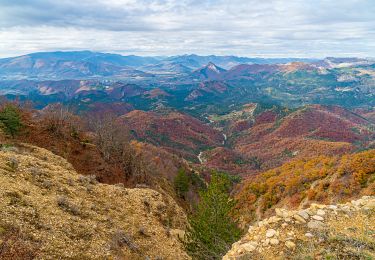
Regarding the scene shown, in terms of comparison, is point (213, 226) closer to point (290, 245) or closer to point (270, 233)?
point (270, 233)

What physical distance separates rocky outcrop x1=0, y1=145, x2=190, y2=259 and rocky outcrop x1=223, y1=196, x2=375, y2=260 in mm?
10171

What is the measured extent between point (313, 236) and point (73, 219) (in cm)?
1594

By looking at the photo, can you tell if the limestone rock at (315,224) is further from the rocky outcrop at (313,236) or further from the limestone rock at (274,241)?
the limestone rock at (274,241)

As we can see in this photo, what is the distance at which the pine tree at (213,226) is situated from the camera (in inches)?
825

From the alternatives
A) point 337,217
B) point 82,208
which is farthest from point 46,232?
point 337,217

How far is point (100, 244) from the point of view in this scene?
19.6m

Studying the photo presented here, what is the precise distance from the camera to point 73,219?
2098 cm

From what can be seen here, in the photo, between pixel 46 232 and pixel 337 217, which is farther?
pixel 46 232

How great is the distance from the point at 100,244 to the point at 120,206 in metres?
9.55

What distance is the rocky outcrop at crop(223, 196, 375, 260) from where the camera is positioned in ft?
40.1

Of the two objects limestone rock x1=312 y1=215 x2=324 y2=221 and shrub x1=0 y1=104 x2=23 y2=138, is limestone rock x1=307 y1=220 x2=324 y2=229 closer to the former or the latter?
limestone rock x1=312 y1=215 x2=324 y2=221

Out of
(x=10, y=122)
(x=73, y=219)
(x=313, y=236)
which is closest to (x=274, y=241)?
(x=313, y=236)

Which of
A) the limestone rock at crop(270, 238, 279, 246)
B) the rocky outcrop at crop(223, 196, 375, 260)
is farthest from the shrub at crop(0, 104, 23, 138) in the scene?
the limestone rock at crop(270, 238, 279, 246)

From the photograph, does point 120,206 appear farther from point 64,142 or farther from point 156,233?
point 64,142
